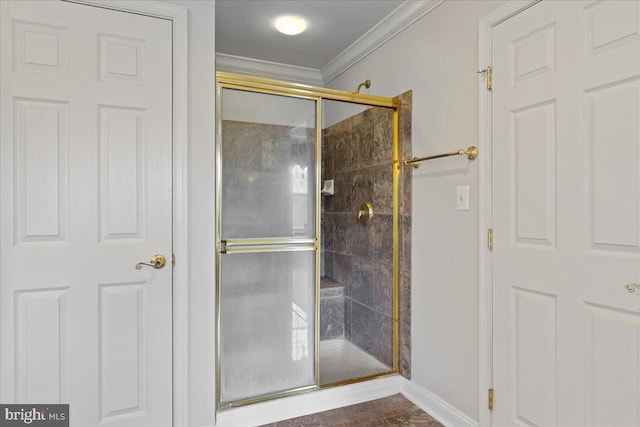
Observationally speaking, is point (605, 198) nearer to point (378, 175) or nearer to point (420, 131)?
point (420, 131)

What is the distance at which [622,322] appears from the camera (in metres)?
1.30

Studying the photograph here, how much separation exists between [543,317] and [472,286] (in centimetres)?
39

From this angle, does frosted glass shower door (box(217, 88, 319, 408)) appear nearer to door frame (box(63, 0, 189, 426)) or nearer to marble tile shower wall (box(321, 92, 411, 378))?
door frame (box(63, 0, 189, 426))

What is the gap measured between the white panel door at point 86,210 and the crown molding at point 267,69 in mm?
1380

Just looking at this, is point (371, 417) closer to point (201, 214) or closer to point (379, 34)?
point (201, 214)

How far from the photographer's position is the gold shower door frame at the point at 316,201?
201 cm

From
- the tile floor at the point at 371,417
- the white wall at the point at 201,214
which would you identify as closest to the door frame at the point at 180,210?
the white wall at the point at 201,214

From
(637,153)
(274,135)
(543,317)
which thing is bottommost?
(543,317)

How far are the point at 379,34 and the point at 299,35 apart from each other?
1.97 ft

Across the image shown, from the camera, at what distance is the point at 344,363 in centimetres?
275

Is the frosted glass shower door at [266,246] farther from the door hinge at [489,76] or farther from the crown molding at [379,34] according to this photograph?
the door hinge at [489,76]

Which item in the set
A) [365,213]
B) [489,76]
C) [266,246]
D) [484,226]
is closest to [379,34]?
[489,76]

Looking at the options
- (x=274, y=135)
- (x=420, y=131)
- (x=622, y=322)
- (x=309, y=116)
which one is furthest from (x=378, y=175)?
(x=622, y=322)

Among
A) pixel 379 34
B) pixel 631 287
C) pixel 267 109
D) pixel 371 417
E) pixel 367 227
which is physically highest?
pixel 379 34
